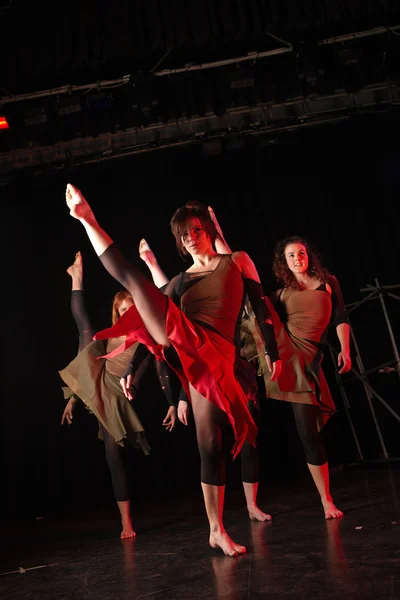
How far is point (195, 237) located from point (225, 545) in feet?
4.00

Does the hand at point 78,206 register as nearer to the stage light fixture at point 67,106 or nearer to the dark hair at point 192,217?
the dark hair at point 192,217

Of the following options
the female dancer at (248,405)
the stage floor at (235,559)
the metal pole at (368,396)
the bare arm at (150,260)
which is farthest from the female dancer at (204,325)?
the metal pole at (368,396)

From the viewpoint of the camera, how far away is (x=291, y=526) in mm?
2584

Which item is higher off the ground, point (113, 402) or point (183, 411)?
point (113, 402)

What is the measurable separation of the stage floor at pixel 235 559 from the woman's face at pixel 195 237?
3.95ft

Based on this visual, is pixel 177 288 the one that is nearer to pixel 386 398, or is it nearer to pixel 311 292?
pixel 311 292

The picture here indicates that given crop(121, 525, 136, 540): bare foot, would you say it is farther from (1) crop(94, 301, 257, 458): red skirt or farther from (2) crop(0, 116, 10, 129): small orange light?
(2) crop(0, 116, 10, 129): small orange light

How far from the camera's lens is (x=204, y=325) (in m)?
2.33

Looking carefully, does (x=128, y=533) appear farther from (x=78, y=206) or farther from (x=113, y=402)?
(x=78, y=206)

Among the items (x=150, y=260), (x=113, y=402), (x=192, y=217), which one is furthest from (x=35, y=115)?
(x=192, y=217)

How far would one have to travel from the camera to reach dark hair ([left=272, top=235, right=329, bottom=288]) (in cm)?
311

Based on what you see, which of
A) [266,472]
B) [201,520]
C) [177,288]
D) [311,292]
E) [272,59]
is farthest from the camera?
[266,472]

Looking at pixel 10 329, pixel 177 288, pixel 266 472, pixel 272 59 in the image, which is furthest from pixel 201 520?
pixel 272 59

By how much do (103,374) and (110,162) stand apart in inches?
108
